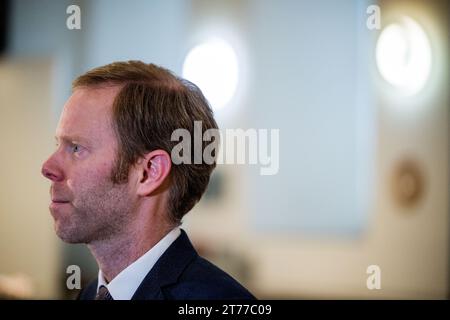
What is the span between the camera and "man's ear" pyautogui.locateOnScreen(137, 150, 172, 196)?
801 millimetres

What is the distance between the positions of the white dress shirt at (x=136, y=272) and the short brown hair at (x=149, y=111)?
0.03 meters

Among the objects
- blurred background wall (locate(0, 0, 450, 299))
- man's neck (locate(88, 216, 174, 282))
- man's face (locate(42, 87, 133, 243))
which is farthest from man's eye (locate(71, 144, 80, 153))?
blurred background wall (locate(0, 0, 450, 299))

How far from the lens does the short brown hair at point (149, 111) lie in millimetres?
782

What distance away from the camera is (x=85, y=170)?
0.79 m

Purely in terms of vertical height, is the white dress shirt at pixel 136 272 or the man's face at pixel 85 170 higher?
the man's face at pixel 85 170

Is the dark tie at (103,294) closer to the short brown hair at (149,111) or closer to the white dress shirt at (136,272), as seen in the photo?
the white dress shirt at (136,272)

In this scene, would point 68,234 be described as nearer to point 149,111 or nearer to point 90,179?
point 90,179

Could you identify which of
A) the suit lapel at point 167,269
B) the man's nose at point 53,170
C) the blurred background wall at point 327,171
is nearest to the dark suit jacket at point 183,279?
the suit lapel at point 167,269

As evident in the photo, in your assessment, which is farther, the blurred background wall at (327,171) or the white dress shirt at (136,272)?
the blurred background wall at (327,171)

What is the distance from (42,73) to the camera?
1.41m

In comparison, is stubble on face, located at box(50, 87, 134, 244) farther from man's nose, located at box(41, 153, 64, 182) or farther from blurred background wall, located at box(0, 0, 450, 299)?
blurred background wall, located at box(0, 0, 450, 299)

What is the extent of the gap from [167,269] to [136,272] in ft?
0.15
